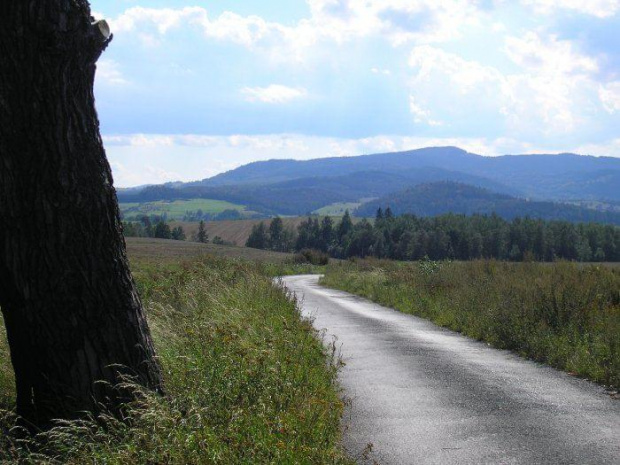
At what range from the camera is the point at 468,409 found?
6859 mm

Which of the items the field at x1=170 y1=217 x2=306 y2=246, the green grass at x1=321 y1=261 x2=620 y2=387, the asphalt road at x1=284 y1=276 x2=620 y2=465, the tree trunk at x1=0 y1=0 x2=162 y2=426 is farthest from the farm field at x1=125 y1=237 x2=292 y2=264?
the field at x1=170 y1=217 x2=306 y2=246

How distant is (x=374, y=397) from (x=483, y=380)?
1.68m

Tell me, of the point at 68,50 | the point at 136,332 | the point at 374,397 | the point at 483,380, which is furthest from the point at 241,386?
the point at 483,380

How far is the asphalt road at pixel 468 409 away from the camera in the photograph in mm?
5531

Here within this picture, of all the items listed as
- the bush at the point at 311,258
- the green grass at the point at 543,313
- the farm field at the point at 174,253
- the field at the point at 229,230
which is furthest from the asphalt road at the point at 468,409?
the field at the point at 229,230

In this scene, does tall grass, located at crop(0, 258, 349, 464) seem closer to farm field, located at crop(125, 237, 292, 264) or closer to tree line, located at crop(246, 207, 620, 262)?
farm field, located at crop(125, 237, 292, 264)

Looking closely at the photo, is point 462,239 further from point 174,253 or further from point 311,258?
point 174,253

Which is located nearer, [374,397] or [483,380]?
[374,397]

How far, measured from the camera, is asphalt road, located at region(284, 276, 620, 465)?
553cm

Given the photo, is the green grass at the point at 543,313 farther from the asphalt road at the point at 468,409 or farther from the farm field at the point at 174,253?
the farm field at the point at 174,253

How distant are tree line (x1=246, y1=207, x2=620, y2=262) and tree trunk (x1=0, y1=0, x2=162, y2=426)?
84720 millimetres

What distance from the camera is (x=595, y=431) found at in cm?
604

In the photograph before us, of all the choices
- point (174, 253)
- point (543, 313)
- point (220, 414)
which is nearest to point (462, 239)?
point (174, 253)

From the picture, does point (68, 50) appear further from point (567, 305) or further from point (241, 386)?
point (567, 305)
